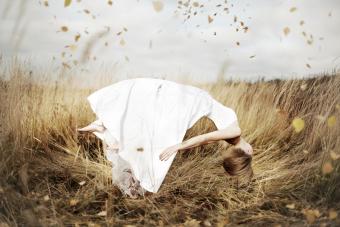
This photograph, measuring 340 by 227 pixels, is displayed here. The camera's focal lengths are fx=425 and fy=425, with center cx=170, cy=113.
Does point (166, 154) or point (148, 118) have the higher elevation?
point (148, 118)

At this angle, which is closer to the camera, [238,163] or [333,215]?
[333,215]

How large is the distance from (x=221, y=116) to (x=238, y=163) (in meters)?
0.45

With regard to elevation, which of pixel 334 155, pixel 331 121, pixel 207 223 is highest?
pixel 331 121

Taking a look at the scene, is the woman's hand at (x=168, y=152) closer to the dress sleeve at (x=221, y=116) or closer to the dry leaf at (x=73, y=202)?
the dress sleeve at (x=221, y=116)

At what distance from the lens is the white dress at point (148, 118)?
285 centimetres

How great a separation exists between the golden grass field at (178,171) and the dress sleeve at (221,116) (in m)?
0.50

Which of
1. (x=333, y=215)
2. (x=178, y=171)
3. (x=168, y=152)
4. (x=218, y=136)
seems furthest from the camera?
(x=178, y=171)

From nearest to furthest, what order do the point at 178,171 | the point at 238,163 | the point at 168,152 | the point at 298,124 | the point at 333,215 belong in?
the point at 333,215 → the point at 168,152 → the point at 238,163 → the point at 178,171 → the point at 298,124

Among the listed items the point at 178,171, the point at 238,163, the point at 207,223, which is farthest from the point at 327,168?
the point at 178,171

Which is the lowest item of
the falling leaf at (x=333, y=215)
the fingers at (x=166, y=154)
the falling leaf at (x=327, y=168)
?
the falling leaf at (x=333, y=215)

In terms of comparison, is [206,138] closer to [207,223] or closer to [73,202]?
[207,223]

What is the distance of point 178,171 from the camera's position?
337 cm

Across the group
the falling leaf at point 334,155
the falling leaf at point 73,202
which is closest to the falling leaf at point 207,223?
the falling leaf at point 73,202

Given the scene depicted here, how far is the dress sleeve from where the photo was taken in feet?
9.75
